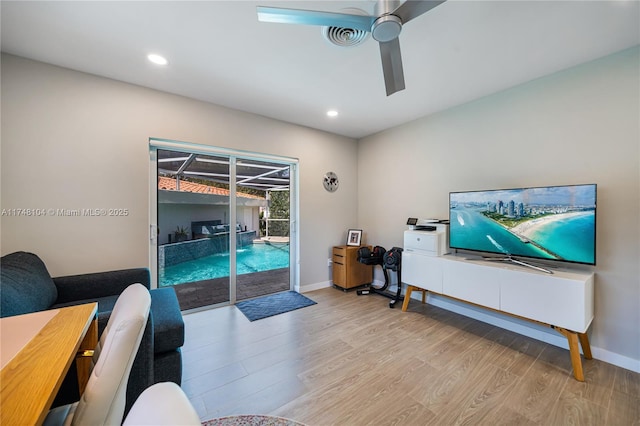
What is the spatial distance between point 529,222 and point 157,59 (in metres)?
3.71

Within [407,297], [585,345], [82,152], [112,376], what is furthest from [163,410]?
[585,345]

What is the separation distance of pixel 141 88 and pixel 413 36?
9.01ft

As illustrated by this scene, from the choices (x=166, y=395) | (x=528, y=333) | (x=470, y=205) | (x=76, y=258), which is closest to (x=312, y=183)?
(x=470, y=205)

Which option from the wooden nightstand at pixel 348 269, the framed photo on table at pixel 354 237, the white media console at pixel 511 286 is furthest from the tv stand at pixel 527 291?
the framed photo on table at pixel 354 237

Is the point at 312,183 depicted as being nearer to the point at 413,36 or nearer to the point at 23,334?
the point at 413,36

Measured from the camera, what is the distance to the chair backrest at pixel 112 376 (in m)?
0.74

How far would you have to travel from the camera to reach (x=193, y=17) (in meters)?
1.65

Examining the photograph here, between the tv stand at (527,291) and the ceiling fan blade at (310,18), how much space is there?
Result: 2.35 m

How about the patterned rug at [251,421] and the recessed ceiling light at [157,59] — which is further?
the recessed ceiling light at [157,59]

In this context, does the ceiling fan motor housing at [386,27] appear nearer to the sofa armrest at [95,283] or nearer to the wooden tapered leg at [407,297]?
the wooden tapered leg at [407,297]

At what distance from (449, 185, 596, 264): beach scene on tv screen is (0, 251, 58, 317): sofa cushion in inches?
146

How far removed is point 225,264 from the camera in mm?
3273

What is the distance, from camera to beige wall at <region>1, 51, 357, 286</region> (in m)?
2.05

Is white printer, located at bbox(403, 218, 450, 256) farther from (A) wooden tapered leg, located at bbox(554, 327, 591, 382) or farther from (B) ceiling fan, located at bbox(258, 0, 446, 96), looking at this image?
(B) ceiling fan, located at bbox(258, 0, 446, 96)
